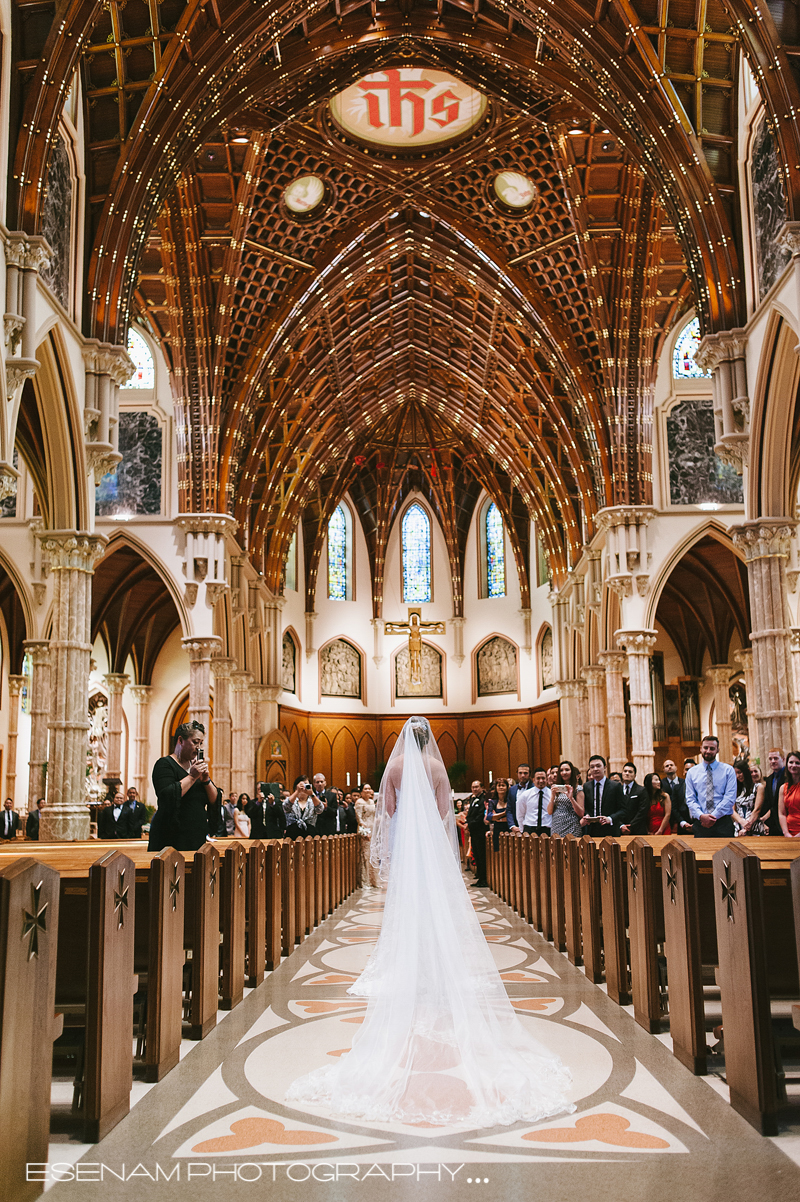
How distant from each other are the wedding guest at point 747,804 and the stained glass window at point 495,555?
911 inches

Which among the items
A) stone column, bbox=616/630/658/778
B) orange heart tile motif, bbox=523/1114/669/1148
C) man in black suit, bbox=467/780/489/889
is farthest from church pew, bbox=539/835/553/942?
stone column, bbox=616/630/658/778

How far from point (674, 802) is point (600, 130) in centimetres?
1147

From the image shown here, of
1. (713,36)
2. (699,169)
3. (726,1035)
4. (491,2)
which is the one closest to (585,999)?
(726,1035)

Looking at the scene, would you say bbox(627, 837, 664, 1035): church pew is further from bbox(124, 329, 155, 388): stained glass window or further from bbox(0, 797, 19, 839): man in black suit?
bbox(124, 329, 155, 388): stained glass window

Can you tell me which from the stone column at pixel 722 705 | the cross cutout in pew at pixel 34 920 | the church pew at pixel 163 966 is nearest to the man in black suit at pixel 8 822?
the church pew at pixel 163 966

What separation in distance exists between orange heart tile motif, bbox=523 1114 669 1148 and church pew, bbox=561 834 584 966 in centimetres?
435

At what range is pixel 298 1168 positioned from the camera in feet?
12.6

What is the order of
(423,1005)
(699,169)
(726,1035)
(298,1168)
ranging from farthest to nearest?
(699,169) → (423,1005) → (726,1035) → (298,1168)

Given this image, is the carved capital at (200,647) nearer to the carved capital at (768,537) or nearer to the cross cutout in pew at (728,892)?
the carved capital at (768,537)

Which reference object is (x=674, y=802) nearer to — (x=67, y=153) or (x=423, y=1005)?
(x=423, y=1005)

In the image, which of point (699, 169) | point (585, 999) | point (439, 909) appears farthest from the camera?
point (699, 169)

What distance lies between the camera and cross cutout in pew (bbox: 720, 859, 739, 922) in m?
4.52

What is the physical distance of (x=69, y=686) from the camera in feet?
42.0

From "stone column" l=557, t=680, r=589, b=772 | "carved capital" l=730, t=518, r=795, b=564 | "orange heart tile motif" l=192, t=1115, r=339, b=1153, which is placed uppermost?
"carved capital" l=730, t=518, r=795, b=564
